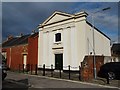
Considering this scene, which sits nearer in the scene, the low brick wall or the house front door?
the low brick wall

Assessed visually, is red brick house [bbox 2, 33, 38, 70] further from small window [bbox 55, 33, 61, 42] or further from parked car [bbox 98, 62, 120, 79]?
parked car [bbox 98, 62, 120, 79]

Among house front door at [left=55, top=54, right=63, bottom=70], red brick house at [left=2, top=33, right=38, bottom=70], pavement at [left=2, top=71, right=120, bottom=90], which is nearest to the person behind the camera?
pavement at [left=2, top=71, right=120, bottom=90]

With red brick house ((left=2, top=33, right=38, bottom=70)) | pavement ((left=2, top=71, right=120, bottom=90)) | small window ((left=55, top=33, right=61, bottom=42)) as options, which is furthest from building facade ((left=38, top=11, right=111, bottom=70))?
pavement ((left=2, top=71, right=120, bottom=90))

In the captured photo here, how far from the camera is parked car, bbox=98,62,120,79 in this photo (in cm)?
1916

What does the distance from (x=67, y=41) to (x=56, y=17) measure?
13.2 feet

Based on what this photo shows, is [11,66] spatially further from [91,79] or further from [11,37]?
[91,79]

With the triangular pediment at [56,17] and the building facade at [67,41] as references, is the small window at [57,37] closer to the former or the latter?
the building facade at [67,41]

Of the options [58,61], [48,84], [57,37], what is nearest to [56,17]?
[57,37]

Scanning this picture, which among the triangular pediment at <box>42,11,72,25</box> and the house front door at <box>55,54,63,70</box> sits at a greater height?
the triangular pediment at <box>42,11,72,25</box>

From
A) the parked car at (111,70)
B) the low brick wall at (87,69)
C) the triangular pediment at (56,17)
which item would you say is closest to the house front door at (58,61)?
the triangular pediment at (56,17)

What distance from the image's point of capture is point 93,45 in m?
25.2

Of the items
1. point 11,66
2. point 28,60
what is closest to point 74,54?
point 28,60

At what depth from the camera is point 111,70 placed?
19719mm

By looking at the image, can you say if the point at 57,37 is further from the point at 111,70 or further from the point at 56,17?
the point at 111,70
